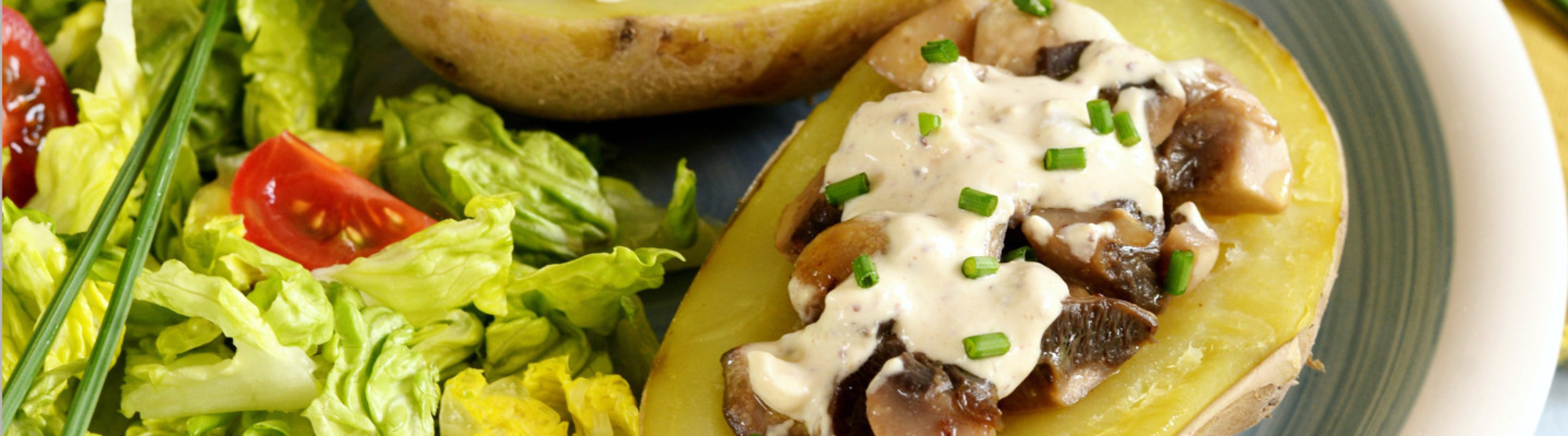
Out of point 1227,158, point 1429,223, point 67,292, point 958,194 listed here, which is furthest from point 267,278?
point 1429,223

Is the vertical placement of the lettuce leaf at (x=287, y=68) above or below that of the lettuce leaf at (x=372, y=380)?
above

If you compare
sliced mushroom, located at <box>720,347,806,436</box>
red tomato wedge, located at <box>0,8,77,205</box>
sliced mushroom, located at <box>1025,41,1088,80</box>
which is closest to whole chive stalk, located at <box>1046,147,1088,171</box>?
sliced mushroom, located at <box>1025,41,1088,80</box>

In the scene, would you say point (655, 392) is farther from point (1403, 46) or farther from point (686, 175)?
point (1403, 46)

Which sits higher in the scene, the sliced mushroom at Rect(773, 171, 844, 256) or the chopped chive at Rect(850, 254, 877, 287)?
the chopped chive at Rect(850, 254, 877, 287)

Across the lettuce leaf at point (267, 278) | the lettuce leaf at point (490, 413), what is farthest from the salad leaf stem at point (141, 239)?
the lettuce leaf at point (490, 413)

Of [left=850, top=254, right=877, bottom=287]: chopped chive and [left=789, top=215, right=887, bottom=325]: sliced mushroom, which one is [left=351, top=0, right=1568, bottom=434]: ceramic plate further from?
[left=850, top=254, right=877, bottom=287]: chopped chive

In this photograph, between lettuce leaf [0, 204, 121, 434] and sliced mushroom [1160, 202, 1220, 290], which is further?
lettuce leaf [0, 204, 121, 434]

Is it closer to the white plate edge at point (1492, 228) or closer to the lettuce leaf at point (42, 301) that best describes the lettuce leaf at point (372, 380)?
the lettuce leaf at point (42, 301)
